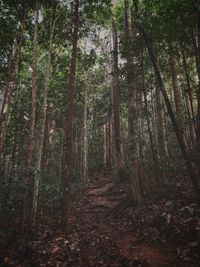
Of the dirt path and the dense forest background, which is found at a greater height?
the dense forest background

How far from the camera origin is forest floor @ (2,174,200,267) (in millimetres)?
6387

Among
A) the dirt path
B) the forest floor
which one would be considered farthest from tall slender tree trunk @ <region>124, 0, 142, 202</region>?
the dirt path

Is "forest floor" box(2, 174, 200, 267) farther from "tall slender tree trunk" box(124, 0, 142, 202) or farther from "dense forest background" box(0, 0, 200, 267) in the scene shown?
"tall slender tree trunk" box(124, 0, 142, 202)

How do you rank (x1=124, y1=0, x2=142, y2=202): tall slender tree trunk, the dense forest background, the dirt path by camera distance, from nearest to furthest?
the dirt path < the dense forest background < (x1=124, y1=0, x2=142, y2=202): tall slender tree trunk

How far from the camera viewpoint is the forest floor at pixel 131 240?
6.39 m

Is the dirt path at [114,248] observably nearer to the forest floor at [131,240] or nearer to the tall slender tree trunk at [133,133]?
the forest floor at [131,240]

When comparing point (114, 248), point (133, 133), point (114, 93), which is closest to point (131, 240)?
point (114, 248)

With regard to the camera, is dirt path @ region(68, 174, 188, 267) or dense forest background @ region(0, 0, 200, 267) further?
dense forest background @ region(0, 0, 200, 267)

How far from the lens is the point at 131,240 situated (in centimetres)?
762

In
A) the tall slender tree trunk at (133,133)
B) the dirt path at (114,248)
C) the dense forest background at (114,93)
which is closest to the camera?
the dirt path at (114,248)

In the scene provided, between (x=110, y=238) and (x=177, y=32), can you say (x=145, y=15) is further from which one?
(x=110, y=238)

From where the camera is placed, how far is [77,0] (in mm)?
11570

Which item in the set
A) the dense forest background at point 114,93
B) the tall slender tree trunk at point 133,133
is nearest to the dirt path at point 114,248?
the dense forest background at point 114,93

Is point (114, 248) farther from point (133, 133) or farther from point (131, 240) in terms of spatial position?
point (133, 133)
